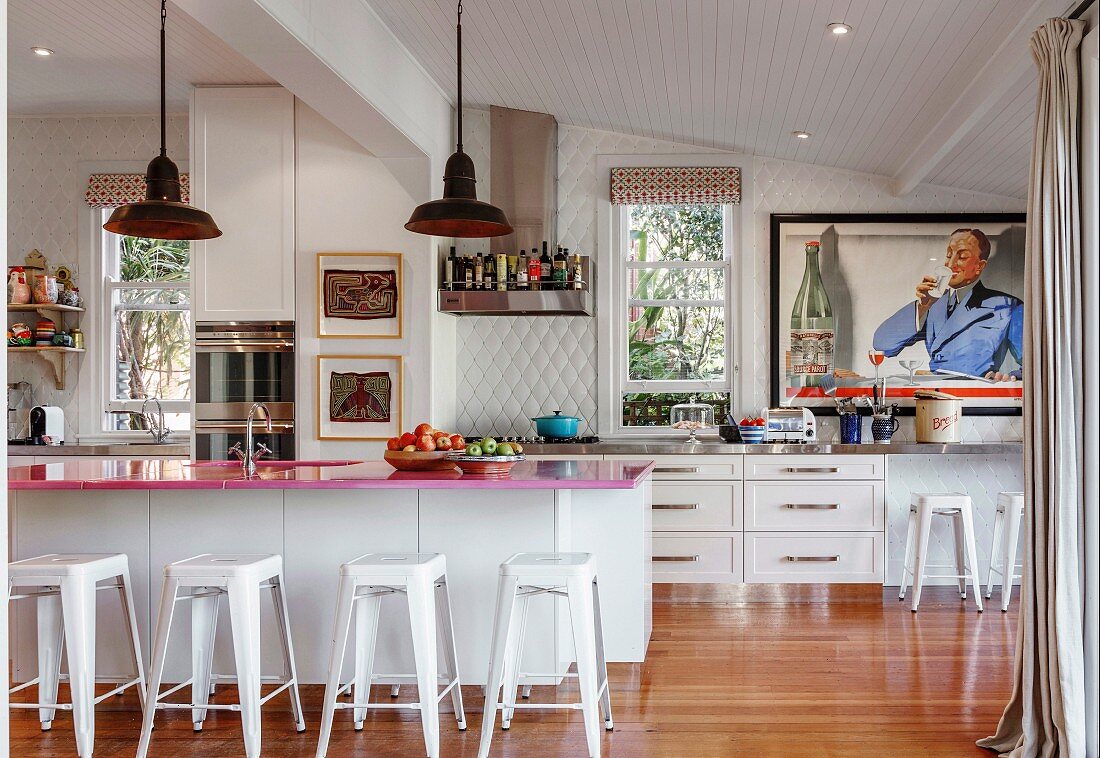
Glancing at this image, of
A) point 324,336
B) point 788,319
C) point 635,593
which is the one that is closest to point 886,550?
point 788,319

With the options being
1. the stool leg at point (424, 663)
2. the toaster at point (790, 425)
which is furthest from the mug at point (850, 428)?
the stool leg at point (424, 663)

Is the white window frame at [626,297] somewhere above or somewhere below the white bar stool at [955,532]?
above

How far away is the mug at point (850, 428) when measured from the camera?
18.8 feet

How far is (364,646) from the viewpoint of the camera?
133 inches

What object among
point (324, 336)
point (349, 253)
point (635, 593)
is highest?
point (349, 253)

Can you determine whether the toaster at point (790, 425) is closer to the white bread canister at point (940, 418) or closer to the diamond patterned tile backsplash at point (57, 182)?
the white bread canister at point (940, 418)

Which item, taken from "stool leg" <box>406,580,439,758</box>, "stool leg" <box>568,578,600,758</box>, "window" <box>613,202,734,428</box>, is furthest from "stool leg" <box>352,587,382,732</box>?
"window" <box>613,202,734,428</box>

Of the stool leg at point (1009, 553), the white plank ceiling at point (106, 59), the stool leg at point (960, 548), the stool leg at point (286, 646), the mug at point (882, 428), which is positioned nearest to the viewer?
the stool leg at point (286, 646)

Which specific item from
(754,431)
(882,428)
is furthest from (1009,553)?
(754,431)

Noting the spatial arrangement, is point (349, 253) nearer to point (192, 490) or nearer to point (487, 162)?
point (487, 162)

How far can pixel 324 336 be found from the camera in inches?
211

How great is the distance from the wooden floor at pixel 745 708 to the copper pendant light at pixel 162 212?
1750mm

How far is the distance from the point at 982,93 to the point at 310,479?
10.2 ft

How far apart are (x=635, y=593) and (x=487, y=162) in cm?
306
